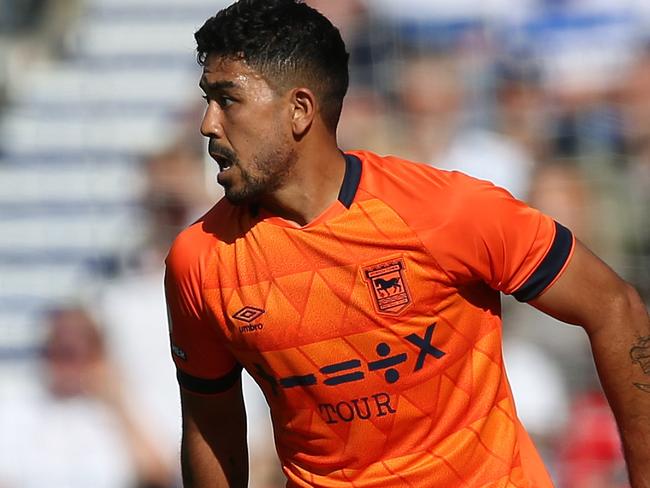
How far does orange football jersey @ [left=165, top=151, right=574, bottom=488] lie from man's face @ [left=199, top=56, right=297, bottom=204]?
17 cm

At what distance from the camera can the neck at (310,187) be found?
3.45 meters

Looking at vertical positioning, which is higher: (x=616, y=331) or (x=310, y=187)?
(x=310, y=187)

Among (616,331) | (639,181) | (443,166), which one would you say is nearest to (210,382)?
(616,331)

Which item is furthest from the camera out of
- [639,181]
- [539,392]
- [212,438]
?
[639,181]

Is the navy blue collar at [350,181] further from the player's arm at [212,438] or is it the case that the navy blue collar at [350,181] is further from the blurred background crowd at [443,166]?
the blurred background crowd at [443,166]

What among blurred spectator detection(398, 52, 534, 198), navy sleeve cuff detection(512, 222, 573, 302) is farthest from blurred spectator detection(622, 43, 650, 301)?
navy sleeve cuff detection(512, 222, 573, 302)

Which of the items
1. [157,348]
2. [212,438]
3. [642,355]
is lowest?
[157,348]

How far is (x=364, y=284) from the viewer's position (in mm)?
3363

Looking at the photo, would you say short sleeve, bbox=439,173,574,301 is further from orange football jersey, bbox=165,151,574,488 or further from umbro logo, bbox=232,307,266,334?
umbro logo, bbox=232,307,266,334

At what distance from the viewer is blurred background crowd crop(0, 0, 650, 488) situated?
6266 mm

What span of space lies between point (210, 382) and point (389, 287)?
0.69 metres

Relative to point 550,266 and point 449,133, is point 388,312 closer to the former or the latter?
point 550,266

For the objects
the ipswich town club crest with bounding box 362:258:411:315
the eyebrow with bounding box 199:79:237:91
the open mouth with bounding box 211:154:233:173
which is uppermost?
the eyebrow with bounding box 199:79:237:91

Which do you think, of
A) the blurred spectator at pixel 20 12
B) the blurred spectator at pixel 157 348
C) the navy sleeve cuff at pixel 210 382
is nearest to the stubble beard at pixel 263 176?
the navy sleeve cuff at pixel 210 382
